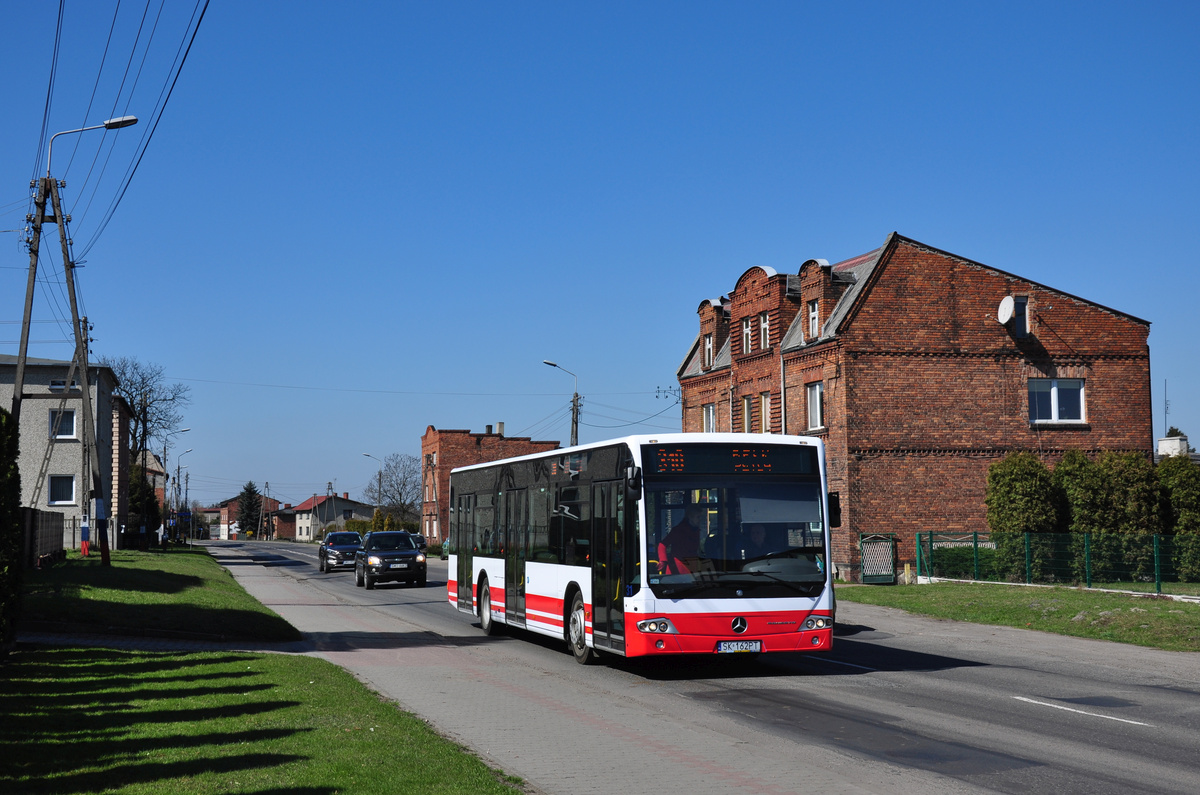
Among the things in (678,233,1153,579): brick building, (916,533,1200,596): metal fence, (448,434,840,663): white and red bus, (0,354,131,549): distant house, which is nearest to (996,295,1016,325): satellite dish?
(678,233,1153,579): brick building

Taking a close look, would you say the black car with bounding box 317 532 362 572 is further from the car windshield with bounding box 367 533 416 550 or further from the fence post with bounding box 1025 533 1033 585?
the fence post with bounding box 1025 533 1033 585

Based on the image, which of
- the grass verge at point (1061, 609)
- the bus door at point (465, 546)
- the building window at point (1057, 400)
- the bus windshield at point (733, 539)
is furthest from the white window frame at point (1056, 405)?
the bus windshield at point (733, 539)

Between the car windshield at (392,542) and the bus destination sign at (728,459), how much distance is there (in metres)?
24.2

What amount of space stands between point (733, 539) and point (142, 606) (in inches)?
498

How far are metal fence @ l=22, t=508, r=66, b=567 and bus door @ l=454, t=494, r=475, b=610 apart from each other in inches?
390

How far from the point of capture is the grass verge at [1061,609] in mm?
19141

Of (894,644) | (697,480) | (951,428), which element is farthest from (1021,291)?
(697,480)

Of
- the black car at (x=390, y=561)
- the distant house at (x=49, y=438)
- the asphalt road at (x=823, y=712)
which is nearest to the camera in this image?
the asphalt road at (x=823, y=712)

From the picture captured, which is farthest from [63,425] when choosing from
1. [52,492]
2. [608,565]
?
[608,565]

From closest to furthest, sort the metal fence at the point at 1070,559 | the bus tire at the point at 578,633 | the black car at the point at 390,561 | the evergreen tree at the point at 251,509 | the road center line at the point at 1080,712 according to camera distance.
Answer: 1. the road center line at the point at 1080,712
2. the bus tire at the point at 578,633
3. the metal fence at the point at 1070,559
4. the black car at the point at 390,561
5. the evergreen tree at the point at 251,509

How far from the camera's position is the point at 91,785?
7340 mm

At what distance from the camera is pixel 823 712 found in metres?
11.4

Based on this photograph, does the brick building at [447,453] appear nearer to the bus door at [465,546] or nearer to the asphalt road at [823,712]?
the bus door at [465,546]

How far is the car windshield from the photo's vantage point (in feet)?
121
